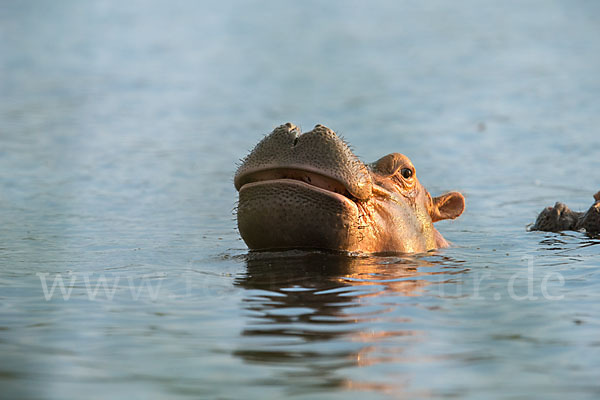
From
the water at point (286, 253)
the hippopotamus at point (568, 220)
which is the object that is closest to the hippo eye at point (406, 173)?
the water at point (286, 253)

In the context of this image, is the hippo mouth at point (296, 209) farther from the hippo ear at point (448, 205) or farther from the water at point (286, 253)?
the hippo ear at point (448, 205)

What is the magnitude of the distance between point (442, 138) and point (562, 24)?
51.2ft

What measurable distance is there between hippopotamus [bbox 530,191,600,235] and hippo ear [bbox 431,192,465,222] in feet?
4.79

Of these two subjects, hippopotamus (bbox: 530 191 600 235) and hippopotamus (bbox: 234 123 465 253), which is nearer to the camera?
hippopotamus (bbox: 234 123 465 253)

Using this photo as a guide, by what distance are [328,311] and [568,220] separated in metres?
5.13

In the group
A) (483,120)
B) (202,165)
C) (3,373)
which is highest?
(483,120)

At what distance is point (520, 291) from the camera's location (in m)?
6.05

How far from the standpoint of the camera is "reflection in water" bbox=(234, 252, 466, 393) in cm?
418

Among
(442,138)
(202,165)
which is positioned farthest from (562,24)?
(202,165)

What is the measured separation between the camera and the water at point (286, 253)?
13.8 feet

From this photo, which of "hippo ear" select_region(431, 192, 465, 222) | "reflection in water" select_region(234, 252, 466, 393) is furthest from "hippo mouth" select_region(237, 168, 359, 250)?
"hippo ear" select_region(431, 192, 465, 222)

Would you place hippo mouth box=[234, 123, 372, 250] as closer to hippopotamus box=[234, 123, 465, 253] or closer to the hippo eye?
hippopotamus box=[234, 123, 465, 253]

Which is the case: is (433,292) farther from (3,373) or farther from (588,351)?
(3,373)

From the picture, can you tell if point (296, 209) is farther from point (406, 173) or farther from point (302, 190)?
point (406, 173)
